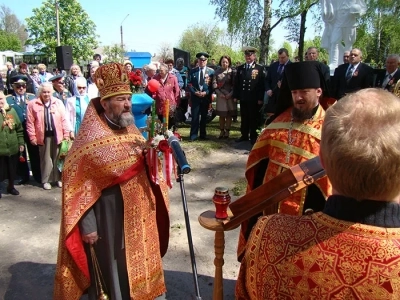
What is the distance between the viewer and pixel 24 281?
4004 millimetres

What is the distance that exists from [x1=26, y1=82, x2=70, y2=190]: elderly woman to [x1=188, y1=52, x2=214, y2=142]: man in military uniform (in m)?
3.63

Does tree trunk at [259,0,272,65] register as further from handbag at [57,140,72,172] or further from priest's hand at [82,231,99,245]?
priest's hand at [82,231,99,245]

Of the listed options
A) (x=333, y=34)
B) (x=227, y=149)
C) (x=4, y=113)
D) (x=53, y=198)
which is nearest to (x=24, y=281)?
(x=53, y=198)

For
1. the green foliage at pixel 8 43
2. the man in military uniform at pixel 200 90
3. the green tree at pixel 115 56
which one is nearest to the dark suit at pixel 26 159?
the man in military uniform at pixel 200 90

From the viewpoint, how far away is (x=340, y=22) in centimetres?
1110

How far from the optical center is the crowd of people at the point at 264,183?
114cm

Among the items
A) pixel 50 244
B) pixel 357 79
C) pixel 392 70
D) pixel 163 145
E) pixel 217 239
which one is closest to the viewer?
pixel 217 239

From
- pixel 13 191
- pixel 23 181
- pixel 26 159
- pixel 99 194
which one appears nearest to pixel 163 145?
pixel 99 194

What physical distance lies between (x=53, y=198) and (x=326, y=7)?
901 cm

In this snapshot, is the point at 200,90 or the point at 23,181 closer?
the point at 23,181

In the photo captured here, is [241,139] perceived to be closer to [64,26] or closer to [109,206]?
[109,206]

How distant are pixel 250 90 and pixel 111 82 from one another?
623 cm

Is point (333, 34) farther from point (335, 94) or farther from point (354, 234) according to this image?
point (354, 234)

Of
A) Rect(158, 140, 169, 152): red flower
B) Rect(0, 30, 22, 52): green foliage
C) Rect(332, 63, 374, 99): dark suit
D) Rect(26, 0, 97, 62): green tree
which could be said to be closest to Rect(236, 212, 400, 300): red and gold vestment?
Rect(158, 140, 169, 152): red flower
